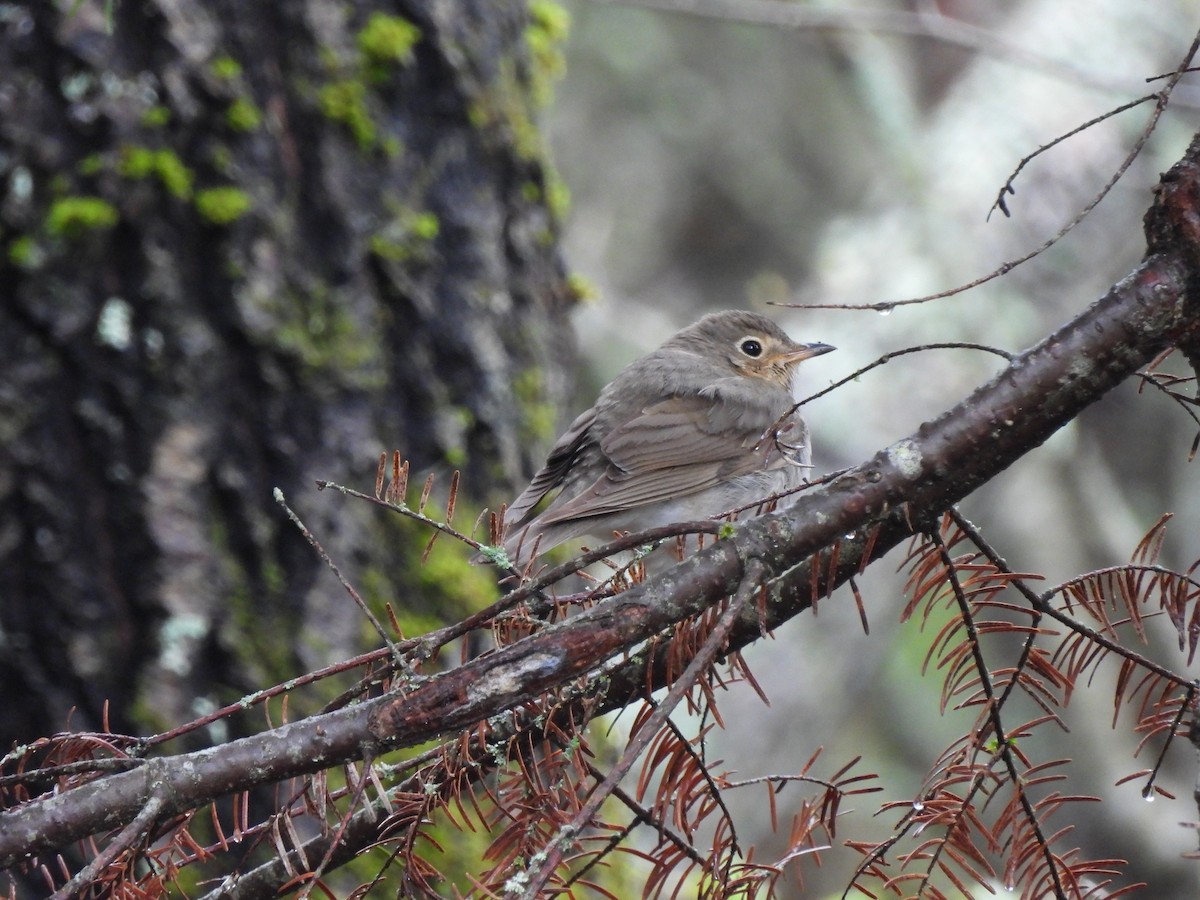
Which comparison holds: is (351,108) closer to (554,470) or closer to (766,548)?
(554,470)

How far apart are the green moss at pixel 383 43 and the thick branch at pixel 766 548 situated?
94.9 inches

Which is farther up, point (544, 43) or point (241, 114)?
point (544, 43)

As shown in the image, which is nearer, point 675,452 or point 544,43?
point 675,452

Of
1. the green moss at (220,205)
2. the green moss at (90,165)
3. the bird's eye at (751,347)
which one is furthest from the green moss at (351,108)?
the bird's eye at (751,347)

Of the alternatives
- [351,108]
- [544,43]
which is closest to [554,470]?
[351,108]

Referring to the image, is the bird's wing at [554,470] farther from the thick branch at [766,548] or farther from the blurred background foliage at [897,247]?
the thick branch at [766,548]

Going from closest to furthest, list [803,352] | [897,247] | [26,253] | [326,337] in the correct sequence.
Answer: [26,253], [326,337], [803,352], [897,247]

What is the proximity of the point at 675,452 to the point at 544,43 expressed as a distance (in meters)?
1.42

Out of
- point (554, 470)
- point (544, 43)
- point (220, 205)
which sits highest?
point (544, 43)

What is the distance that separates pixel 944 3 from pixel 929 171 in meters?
2.53

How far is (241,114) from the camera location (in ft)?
10.3

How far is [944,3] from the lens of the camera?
797 centimetres

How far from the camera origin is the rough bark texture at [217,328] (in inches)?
116

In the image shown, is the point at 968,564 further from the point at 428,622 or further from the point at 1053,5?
the point at 1053,5
